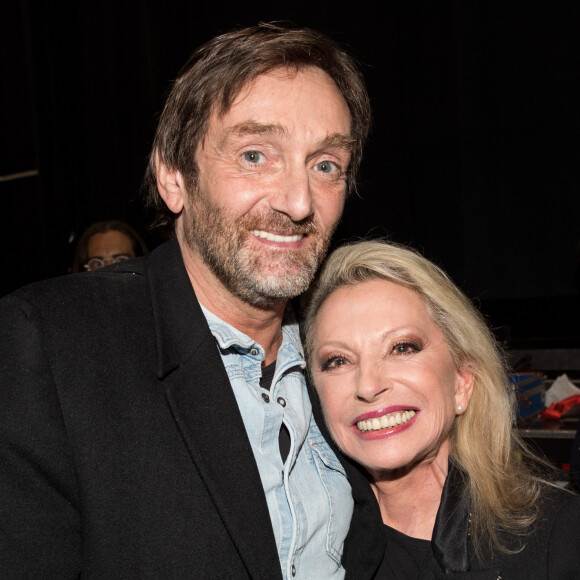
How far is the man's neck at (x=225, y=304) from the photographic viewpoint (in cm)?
151

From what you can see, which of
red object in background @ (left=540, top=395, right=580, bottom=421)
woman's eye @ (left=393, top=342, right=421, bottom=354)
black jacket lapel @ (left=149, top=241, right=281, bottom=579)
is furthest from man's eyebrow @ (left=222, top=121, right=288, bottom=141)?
red object in background @ (left=540, top=395, right=580, bottom=421)

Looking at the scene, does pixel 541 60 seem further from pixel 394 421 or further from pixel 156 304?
pixel 156 304

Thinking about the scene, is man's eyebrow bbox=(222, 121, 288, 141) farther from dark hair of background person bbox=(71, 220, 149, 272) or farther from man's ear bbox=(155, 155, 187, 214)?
dark hair of background person bbox=(71, 220, 149, 272)

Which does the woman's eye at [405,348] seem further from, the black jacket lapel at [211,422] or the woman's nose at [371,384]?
the black jacket lapel at [211,422]

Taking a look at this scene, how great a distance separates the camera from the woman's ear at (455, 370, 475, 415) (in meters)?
1.81

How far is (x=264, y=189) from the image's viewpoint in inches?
58.9

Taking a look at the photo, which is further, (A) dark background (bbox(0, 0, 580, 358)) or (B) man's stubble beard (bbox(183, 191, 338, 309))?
(A) dark background (bbox(0, 0, 580, 358))

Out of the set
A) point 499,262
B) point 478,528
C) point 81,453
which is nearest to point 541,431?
point 478,528

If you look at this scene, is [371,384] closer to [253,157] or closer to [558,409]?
[253,157]

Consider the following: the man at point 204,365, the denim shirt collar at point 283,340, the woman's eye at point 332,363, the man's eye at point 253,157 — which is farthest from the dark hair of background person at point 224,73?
the woman's eye at point 332,363

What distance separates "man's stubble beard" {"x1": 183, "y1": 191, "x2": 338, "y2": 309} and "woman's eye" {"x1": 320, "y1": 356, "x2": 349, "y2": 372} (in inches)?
→ 10.9

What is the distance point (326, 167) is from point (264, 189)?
0.64ft

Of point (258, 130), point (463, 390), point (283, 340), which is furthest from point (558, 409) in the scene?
point (258, 130)

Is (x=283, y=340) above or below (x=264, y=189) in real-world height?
below
